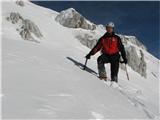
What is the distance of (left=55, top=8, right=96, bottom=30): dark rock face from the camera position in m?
41.6

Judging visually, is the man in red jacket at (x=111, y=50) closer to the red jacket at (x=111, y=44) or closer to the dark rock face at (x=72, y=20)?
the red jacket at (x=111, y=44)

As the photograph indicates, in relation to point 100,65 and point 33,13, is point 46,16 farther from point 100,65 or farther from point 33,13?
point 100,65

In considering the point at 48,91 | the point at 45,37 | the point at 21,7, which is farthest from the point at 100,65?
the point at 21,7

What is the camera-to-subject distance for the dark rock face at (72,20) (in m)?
41.6

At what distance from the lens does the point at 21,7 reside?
38.7 m

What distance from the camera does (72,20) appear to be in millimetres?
42156

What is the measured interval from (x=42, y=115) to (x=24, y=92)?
1.35m

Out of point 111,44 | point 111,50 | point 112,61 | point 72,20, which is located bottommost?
point 72,20

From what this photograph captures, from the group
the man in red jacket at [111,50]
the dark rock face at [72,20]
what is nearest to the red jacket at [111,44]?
the man in red jacket at [111,50]

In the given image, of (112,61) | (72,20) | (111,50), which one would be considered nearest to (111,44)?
(111,50)

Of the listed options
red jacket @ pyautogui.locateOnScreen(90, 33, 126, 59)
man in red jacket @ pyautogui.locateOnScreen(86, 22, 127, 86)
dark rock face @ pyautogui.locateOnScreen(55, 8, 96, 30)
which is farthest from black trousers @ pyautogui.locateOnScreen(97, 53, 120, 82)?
dark rock face @ pyautogui.locateOnScreen(55, 8, 96, 30)

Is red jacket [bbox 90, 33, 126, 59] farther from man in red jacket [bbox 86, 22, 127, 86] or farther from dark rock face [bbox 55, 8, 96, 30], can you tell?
dark rock face [bbox 55, 8, 96, 30]

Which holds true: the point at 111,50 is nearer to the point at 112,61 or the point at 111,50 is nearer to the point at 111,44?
the point at 111,44

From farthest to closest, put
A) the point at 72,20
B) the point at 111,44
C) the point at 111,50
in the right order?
1. the point at 72,20
2. the point at 111,50
3. the point at 111,44
